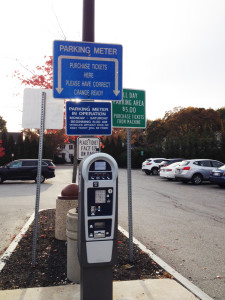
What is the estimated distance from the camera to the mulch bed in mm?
4309

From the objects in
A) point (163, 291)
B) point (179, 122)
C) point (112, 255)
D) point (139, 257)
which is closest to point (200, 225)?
point (139, 257)

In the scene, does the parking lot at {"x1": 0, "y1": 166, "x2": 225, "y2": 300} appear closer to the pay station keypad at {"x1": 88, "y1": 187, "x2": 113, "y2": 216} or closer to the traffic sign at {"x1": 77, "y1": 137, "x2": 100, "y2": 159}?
the pay station keypad at {"x1": 88, "y1": 187, "x2": 113, "y2": 216}

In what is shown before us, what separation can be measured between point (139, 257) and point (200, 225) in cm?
351

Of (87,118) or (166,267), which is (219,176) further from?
(87,118)

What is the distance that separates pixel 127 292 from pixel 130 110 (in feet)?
9.35

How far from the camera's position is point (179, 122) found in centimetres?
5662

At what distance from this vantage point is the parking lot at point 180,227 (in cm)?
493

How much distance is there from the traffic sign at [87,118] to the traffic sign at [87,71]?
0.12m

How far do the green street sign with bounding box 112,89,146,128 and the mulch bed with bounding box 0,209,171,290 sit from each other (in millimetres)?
2265

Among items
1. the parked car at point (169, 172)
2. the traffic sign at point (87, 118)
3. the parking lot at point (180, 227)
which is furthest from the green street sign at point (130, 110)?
the parked car at point (169, 172)

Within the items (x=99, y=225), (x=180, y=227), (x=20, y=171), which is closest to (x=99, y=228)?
(x=99, y=225)

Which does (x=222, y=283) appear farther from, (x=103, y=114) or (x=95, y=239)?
(x=103, y=114)

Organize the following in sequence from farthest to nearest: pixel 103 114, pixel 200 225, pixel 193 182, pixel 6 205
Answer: pixel 193 182 < pixel 6 205 < pixel 200 225 < pixel 103 114

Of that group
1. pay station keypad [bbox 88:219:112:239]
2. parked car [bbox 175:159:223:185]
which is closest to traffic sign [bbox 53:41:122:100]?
pay station keypad [bbox 88:219:112:239]
